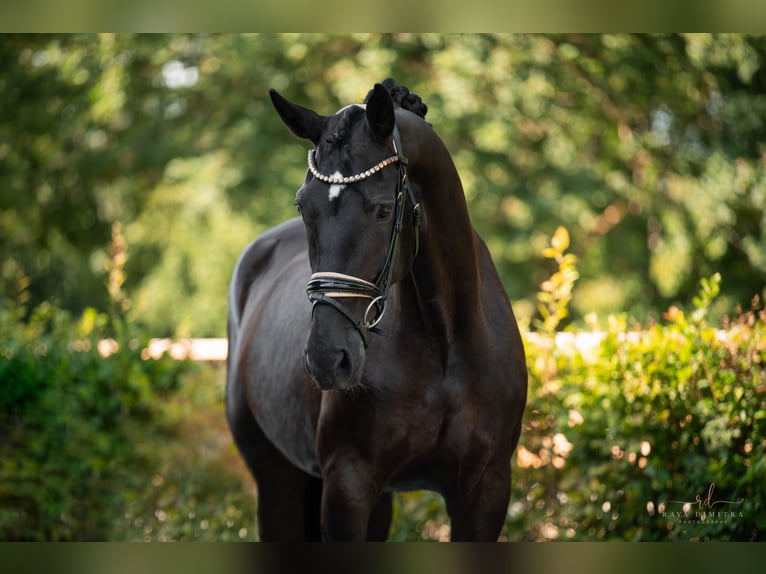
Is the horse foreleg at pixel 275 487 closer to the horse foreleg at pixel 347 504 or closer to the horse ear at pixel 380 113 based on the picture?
the horse foreleg at pixel 347 504

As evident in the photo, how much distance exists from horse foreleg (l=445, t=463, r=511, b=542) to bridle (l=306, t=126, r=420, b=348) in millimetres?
843

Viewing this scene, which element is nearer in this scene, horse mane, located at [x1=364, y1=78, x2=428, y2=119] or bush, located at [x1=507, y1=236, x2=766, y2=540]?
horse mane, located at [x1=364, y1=78, x2=428, y2=119]

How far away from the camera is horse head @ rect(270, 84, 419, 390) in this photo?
8.50 feet

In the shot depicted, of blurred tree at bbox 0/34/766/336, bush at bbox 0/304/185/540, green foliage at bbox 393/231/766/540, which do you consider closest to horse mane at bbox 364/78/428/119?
green foliage at bbox 393/231/766/540

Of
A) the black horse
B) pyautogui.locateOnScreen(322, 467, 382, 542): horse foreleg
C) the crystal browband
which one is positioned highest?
the crystal browband

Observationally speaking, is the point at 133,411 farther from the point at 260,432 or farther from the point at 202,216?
the point at 202,216

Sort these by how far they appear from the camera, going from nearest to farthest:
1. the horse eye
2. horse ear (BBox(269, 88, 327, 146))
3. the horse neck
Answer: the horse eye < horse ear (BBox(269, 88, 327, 146)) < the horse neck

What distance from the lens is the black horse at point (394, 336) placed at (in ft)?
8.64

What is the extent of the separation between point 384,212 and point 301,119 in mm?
421

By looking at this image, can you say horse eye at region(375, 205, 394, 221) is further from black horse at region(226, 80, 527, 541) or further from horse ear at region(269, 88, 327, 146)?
horse ear at region(269, 88, 327, 146)

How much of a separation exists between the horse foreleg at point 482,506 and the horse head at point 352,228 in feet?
2.79

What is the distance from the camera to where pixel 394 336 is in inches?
122

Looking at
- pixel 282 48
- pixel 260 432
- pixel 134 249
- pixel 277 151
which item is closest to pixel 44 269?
pixel 134 249
